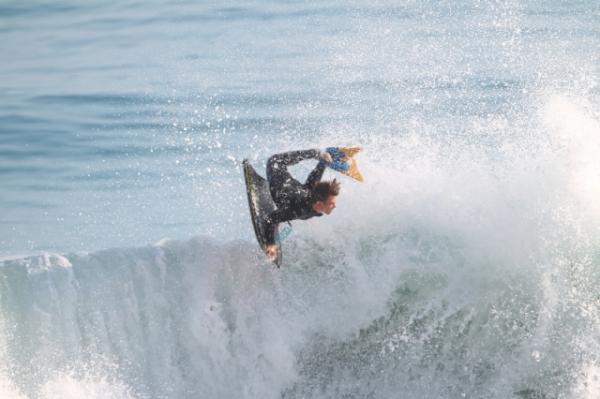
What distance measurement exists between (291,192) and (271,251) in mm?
654

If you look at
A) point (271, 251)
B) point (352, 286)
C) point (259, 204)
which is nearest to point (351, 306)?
point (352, 286)

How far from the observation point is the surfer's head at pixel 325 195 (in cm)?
796

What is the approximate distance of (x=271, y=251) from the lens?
8562mm

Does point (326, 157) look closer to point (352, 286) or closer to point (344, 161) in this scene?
point (344, 161)

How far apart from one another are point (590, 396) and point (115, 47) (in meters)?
16.2

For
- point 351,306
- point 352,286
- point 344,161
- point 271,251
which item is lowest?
point 351,306

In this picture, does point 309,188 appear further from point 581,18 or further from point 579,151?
point 581,18

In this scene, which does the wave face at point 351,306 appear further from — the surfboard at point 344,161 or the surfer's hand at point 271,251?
the surfboard at point 344,161

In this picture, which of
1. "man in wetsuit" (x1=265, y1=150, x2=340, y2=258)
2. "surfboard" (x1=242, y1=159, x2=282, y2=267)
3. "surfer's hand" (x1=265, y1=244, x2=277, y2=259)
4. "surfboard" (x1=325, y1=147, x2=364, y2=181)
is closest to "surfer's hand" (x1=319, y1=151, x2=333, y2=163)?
"man in wetsuit" (x1=265, y1=150, x2=340, y2=258)

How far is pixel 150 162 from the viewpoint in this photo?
1571cm

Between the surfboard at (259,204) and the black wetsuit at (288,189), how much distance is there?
7cm

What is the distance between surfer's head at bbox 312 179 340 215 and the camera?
796cm

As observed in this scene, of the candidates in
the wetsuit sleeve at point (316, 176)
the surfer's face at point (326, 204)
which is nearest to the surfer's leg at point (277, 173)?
the wetsuit sleeve at point (316, 176)

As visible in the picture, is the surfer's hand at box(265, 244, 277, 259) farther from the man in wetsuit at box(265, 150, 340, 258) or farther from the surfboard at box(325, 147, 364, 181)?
the surfboard at box(325, 147, 364, 181)
